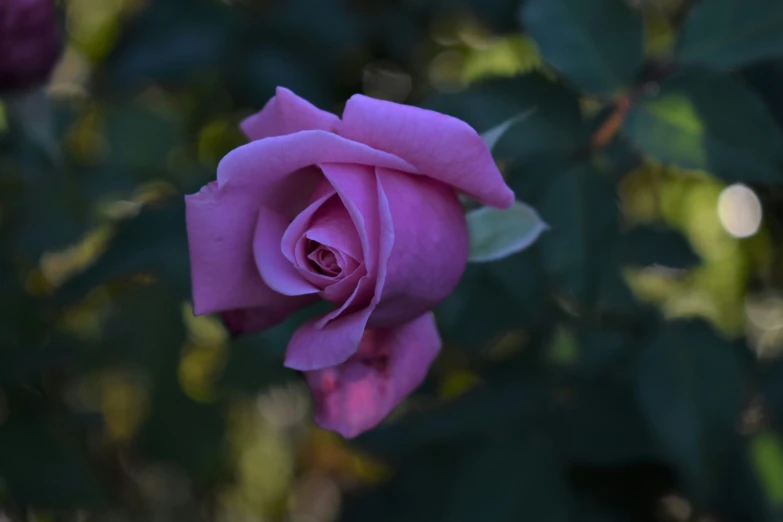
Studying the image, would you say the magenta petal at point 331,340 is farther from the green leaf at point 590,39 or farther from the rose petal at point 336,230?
the green leaf at point 590,39

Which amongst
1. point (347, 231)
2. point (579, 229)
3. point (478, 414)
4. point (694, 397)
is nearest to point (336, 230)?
point (347, 231)

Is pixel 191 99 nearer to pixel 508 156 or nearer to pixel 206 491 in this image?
pixel 508 156

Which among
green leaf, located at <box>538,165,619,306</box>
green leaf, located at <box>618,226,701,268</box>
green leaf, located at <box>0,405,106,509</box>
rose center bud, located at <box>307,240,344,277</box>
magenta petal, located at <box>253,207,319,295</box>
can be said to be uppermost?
rose center bud, located at <box>307,240,344,277</box>

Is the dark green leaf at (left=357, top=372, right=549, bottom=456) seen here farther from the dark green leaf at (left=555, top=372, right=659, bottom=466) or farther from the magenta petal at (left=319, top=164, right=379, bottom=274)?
the magenta petal at (left=319, top=164, right=379, bottom=274)

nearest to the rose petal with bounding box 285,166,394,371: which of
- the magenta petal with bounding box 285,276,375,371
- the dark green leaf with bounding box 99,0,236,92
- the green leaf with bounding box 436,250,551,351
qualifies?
the magenta petal with bounding box 285,276,375,371

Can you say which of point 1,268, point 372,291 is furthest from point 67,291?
point 372,291
